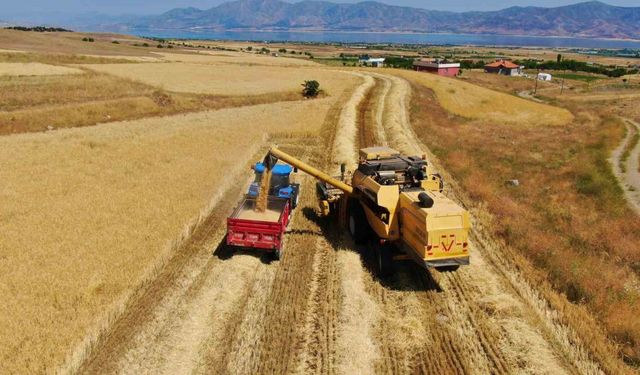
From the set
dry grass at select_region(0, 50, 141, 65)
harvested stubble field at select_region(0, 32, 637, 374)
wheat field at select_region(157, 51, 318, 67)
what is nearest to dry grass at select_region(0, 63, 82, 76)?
dry grass at select_region(0, 50, 141, 65)

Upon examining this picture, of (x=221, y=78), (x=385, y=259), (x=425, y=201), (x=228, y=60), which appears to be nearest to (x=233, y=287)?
(x=385, y=259)

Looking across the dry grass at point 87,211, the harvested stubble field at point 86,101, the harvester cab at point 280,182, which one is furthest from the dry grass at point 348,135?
the harvested stubble field at point 86,101

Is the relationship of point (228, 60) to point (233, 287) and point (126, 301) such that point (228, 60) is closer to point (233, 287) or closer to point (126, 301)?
point (233, 287)

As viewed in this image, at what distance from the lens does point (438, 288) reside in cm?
1323

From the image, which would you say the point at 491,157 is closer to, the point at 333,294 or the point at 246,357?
the point at 333,294

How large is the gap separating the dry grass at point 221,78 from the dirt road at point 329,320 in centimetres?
3798

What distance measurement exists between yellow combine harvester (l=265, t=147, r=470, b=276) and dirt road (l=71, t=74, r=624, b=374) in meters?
0.90

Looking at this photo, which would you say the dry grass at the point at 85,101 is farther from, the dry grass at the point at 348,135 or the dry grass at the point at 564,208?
the dry grass at the point at 564,208

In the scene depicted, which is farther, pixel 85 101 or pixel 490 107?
pixel 490 107

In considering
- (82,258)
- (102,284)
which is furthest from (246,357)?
(82,258)

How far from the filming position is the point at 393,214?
13.1 meters

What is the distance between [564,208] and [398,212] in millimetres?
11511

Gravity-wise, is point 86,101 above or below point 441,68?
above

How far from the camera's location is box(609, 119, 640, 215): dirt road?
2400 centimetres
